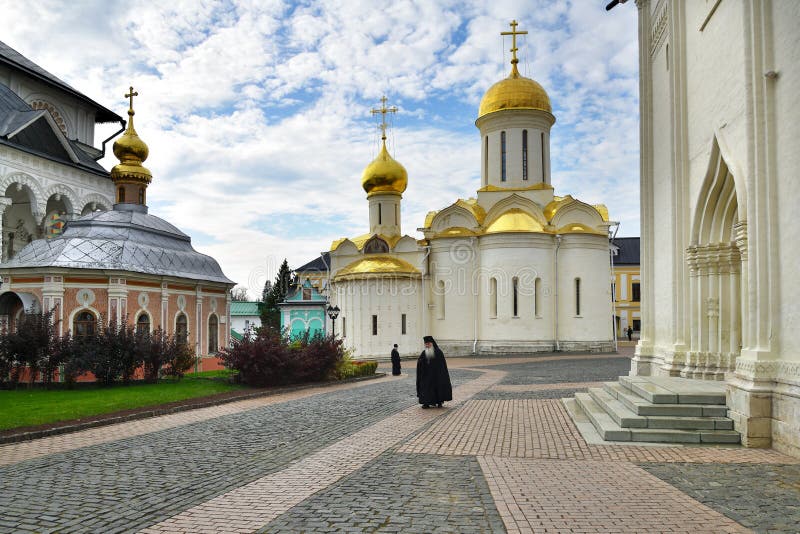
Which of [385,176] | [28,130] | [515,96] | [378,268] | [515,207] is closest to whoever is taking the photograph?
[28,130]

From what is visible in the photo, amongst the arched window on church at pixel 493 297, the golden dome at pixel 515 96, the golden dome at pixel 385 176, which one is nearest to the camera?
the arched window on church at pixel 493 297

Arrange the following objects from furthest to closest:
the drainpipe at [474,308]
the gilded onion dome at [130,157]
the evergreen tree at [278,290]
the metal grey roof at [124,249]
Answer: the evergreen tree at [278,290], the drainpipe at [474,308], the gilded onion dome at [130,157], the metal grey roof at [124,249]

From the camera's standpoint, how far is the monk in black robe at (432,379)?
40.1 feet

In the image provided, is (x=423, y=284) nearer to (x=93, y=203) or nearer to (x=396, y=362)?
Result: (x=396, y=362)

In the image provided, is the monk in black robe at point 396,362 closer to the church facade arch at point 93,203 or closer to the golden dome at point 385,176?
the golden dome at point 385,176

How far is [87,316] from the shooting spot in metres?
20.3

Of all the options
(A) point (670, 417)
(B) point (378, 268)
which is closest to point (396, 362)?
(B) point (378, 268)

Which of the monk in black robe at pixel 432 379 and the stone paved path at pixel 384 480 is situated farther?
the monk in black robe at pixel 432 379

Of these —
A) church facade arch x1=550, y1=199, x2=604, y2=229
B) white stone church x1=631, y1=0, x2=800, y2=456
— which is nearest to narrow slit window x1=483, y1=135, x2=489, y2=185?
church facade arch x1=550, y1=199, x2=604, y2=229

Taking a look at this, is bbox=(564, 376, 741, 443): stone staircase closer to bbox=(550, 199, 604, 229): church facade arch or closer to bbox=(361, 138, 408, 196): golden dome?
bbox=(550, 199, 604, 229): church facade arch

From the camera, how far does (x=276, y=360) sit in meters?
16.6

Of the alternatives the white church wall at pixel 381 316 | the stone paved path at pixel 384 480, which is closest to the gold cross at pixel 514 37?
the white church wall at pixel 381 316

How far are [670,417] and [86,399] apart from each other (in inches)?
454

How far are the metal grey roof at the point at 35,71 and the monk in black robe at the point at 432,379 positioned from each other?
26.3 meters
